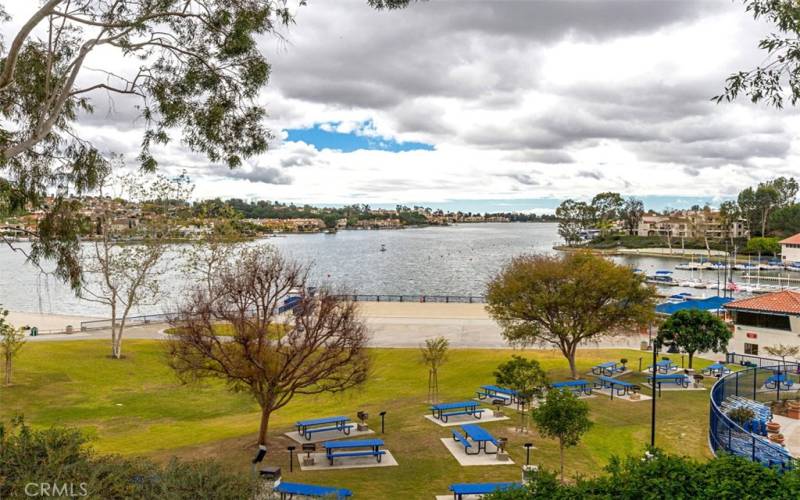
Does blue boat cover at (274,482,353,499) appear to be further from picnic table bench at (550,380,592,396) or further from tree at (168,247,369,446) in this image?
picnic table bench at (550,380,592,396)

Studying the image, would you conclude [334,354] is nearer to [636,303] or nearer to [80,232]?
[80,232]

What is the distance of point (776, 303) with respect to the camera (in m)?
35.8

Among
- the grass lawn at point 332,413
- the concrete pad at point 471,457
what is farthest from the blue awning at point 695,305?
the concrete pad at point 471,457

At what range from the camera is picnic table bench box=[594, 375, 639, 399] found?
984 inches

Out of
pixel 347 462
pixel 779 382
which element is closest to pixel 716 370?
pixel 779 382

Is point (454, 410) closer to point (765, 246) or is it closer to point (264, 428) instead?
point (264, 428)

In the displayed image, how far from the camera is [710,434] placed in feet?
62.3

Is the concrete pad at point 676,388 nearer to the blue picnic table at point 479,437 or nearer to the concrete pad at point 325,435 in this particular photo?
the blue picnic table at point 479,437

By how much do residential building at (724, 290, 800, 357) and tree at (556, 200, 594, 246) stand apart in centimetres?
15363

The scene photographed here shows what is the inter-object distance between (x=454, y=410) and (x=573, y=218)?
177110mm

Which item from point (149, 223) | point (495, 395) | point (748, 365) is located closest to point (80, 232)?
point (495, 395)

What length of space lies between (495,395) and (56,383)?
22.3m

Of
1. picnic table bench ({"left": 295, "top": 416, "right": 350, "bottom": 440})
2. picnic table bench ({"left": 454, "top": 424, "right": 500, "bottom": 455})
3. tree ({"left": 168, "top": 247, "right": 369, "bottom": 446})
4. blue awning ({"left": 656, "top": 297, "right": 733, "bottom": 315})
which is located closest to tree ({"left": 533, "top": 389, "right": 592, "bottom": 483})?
picnic table bench ({"left": 454, "top": 424, "right": 500, "bottom": 455})

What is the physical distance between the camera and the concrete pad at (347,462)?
16.2 meters
